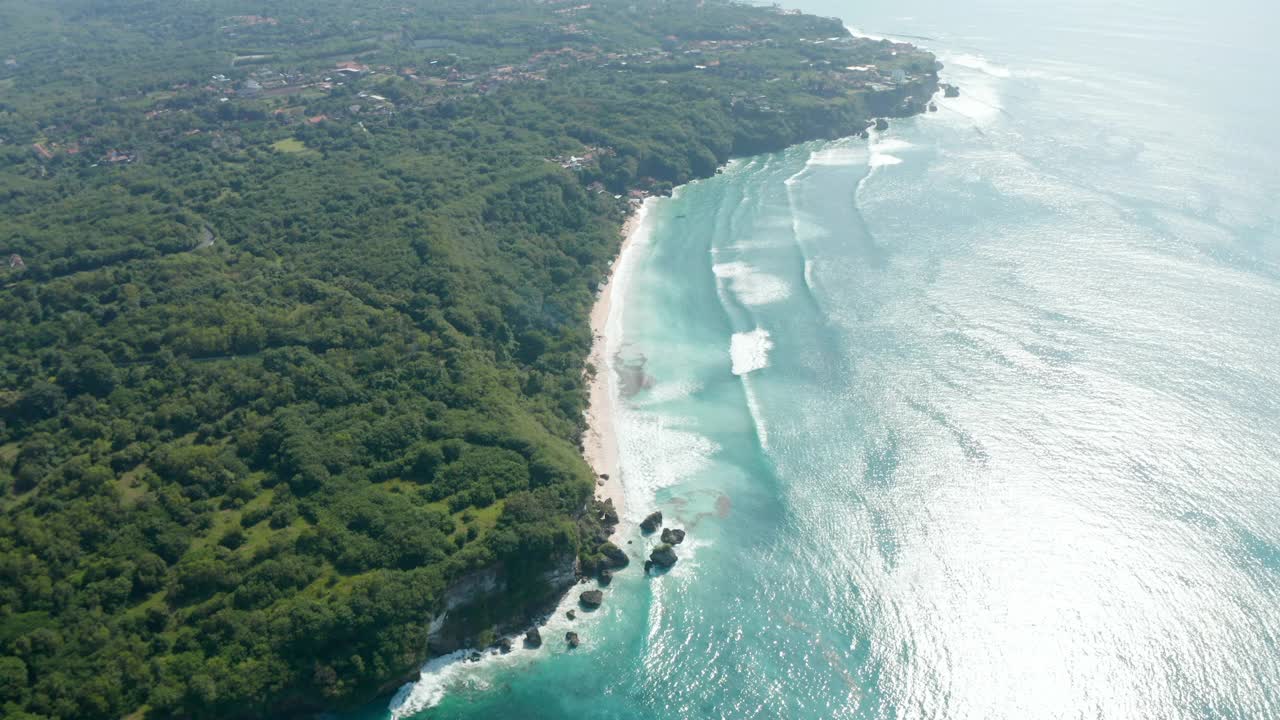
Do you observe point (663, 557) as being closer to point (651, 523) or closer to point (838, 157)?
point (651, 523)

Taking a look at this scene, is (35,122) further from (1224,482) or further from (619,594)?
(1224,482)

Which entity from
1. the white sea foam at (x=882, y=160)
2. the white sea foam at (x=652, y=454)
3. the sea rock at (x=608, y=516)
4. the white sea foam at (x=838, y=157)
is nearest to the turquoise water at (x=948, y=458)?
the white sea foam at (x=652, y=454)

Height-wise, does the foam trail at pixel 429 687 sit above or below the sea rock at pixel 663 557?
below

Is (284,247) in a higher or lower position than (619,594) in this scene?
higher

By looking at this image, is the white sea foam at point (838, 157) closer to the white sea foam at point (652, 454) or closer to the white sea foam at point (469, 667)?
the white sea foam at point (652, 454)

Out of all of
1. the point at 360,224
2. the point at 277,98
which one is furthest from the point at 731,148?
the point at 277,98

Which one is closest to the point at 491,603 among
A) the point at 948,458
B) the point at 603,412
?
the point at 603,412
